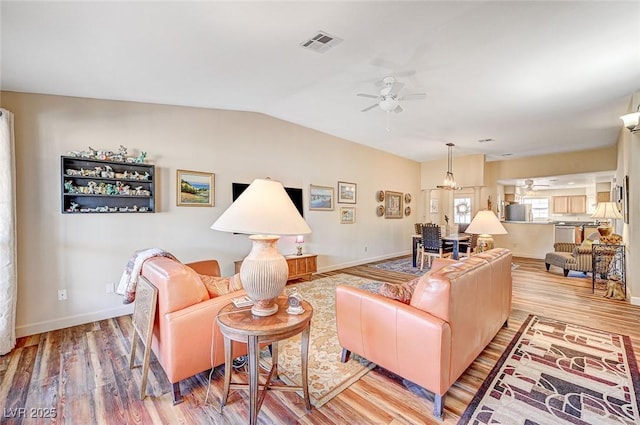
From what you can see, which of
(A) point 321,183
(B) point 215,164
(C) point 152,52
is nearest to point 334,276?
(A) point 321,183

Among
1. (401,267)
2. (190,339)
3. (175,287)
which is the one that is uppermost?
(175,287)

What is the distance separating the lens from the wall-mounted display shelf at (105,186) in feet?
10.1

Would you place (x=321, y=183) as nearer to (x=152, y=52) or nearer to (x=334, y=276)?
(x=334, y=276)

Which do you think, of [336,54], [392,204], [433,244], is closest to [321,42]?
[336,54]

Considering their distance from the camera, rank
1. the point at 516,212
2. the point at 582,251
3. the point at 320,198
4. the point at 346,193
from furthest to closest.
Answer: the point at 516,212
the point at 346,193
the point at 320,198
the point at 582,251

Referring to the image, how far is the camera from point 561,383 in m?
2.06

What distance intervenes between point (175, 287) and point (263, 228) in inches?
34.1

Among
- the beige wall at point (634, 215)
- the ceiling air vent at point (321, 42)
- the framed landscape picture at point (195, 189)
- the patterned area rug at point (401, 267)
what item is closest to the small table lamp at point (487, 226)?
the beige wall at point (634, 215)

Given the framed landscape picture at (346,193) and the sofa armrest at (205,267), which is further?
the framed landscape picture at (346,193)

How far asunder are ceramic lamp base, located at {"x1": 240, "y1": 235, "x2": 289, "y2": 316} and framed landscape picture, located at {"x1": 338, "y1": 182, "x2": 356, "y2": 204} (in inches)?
170

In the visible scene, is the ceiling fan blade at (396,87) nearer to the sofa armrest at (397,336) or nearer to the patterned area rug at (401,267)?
the sofa armrest at (397,336)

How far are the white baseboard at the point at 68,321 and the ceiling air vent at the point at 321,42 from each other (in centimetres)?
364

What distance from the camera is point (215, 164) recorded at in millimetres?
4184

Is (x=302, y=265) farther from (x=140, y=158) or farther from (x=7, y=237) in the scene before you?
(x=7, y=237)
